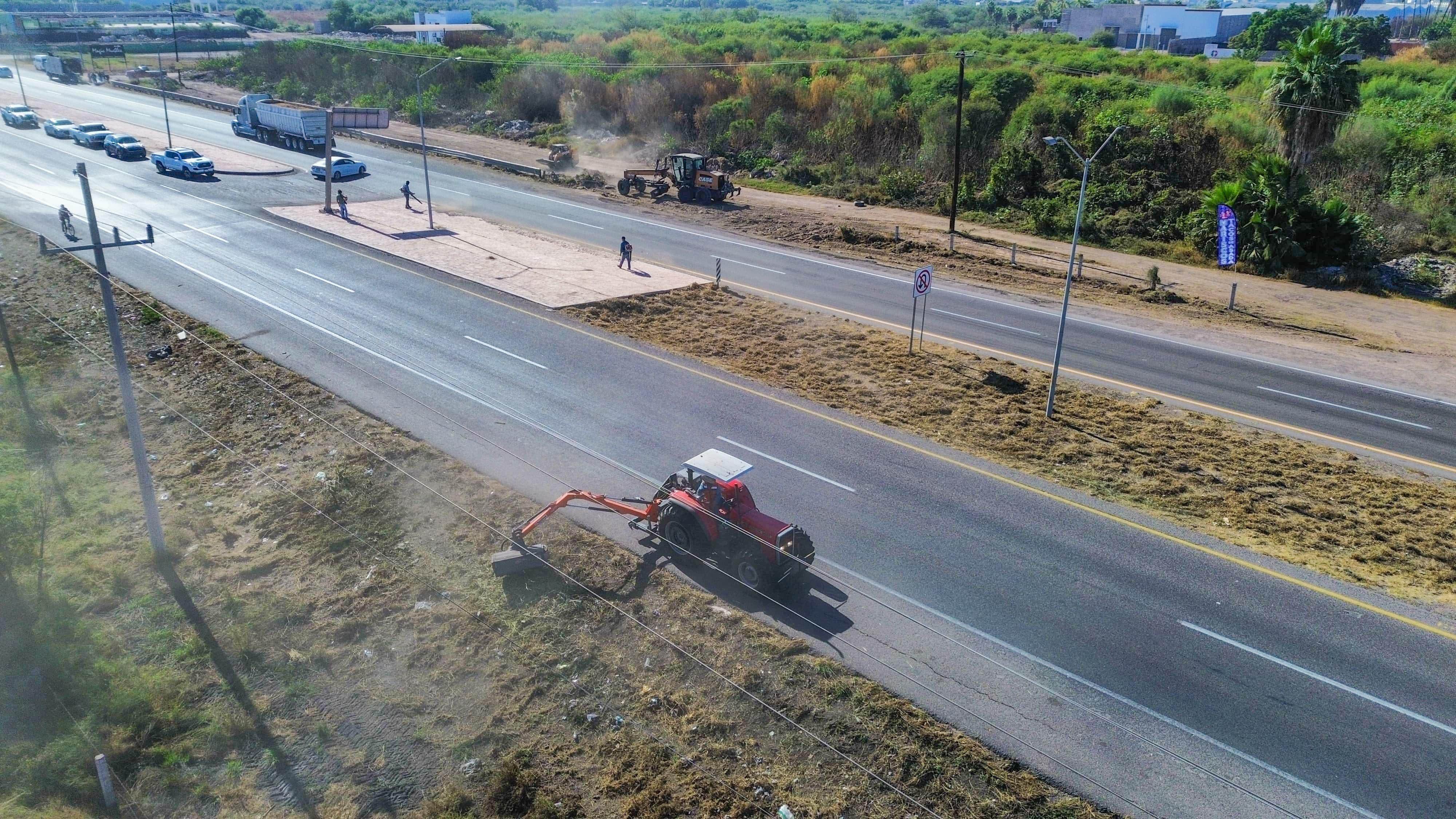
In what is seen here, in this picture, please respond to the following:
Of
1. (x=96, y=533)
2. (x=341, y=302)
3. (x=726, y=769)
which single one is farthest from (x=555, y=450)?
(x=341, y=302)

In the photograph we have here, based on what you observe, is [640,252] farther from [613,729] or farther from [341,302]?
[613,729]

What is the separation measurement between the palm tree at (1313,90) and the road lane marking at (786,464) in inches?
1165

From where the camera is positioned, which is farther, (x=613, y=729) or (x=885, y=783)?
(x=613, y=729)

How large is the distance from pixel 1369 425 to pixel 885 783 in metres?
18.8

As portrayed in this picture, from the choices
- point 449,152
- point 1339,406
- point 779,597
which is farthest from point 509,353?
point 449,152

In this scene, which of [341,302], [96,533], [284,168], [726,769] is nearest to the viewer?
[726,769]

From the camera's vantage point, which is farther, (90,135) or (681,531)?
(90,135)

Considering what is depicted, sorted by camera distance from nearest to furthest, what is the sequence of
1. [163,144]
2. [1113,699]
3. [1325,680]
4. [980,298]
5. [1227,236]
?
1. [1113,699]
2. [1325,680]
3. [980,298]
4. [1227,236]
5. [163,144]

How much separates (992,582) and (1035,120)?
41.1 m

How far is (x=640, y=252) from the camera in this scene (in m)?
37.9

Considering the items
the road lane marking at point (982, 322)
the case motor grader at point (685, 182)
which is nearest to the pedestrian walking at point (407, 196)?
the case motor grader at point (685, 182)

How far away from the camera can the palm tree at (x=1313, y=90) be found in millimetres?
35562

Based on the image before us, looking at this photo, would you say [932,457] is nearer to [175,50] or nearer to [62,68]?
[175,50]

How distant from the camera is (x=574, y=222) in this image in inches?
1688
